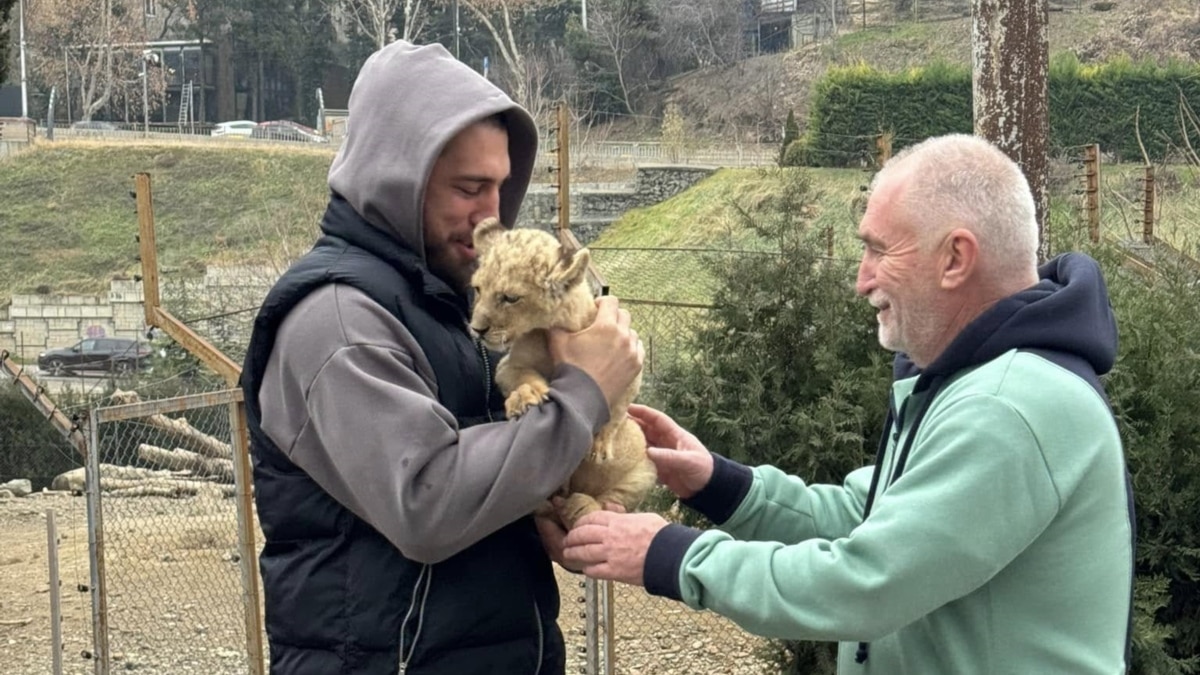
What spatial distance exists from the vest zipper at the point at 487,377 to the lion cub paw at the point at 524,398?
0.09 meters

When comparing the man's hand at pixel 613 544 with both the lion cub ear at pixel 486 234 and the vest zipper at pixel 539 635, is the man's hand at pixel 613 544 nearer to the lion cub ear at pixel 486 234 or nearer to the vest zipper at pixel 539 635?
the vest zipper at pixel 539 635

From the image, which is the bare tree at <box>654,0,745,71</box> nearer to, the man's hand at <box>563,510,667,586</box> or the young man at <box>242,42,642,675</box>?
the young man at <box>242,42,642,675</box>

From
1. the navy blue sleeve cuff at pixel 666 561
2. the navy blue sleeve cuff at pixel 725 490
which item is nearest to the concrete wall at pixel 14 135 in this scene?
the navy blue sleeve cuff at pixel 725 490

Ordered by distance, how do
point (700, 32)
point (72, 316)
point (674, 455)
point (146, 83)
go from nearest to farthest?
1. point (674, 455)
2. point (72, 316)
3. point (146, 83)
4. point (700, 32)

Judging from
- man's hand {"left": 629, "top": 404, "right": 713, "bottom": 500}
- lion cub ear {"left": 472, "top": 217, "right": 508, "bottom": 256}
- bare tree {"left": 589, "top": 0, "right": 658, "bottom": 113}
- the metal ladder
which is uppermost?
bare tree {"left": 589, "top": 0, "right": 658, "bottom": 113}

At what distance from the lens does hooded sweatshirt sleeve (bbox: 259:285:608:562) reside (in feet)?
8.05

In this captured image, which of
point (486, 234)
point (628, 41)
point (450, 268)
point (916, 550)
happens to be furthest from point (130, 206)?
point (916, 550)

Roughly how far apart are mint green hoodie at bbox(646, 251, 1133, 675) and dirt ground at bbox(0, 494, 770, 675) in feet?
14.6

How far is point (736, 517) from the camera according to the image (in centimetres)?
340

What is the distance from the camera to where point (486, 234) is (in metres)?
2.89

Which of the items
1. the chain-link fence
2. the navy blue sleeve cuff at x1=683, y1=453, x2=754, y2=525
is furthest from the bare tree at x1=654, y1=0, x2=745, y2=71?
the navy blue sleeve cuff at x1=683, y1=453, x2=754, y2=525

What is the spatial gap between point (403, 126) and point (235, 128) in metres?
56.9

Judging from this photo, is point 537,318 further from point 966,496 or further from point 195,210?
point 195,210

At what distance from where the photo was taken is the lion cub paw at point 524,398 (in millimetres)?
2686
